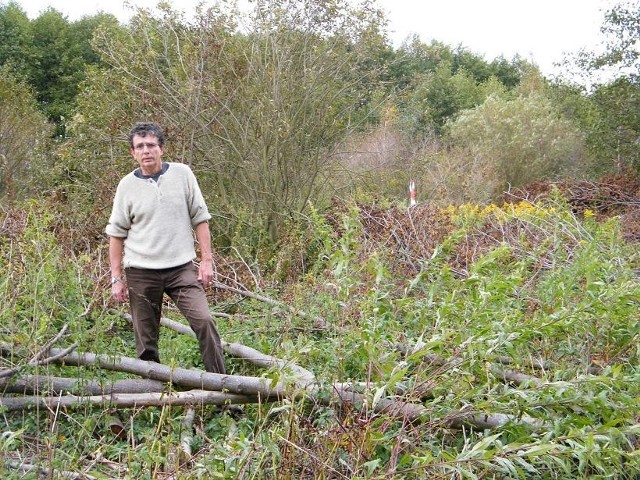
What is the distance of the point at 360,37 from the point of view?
1214cm

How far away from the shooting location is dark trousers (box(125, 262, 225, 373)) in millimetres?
4848

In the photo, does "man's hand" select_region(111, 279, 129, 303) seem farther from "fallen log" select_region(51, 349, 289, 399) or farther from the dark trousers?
"fallen log" select_region(51, 349, 289, 399)

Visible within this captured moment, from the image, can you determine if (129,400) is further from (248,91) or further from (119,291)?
(248,91)

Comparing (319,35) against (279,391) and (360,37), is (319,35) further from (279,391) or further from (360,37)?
(279,391)

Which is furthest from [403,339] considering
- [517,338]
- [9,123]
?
[9,123]

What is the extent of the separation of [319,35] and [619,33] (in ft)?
37.0

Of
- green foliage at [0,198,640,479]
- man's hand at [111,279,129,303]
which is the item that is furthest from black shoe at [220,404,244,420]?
man's hand at [111,279,129,303]

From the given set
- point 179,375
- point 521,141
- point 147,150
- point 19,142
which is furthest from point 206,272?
point 521,141

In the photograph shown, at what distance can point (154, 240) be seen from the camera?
16.3 feet

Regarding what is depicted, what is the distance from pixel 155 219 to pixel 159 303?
0.61 m

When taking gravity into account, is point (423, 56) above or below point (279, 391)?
above

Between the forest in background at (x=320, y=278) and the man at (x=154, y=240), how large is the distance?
0.83 ft

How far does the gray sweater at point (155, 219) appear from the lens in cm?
495

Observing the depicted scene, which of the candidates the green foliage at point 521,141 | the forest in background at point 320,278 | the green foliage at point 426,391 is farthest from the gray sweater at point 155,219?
the green foliage at point 521,141
